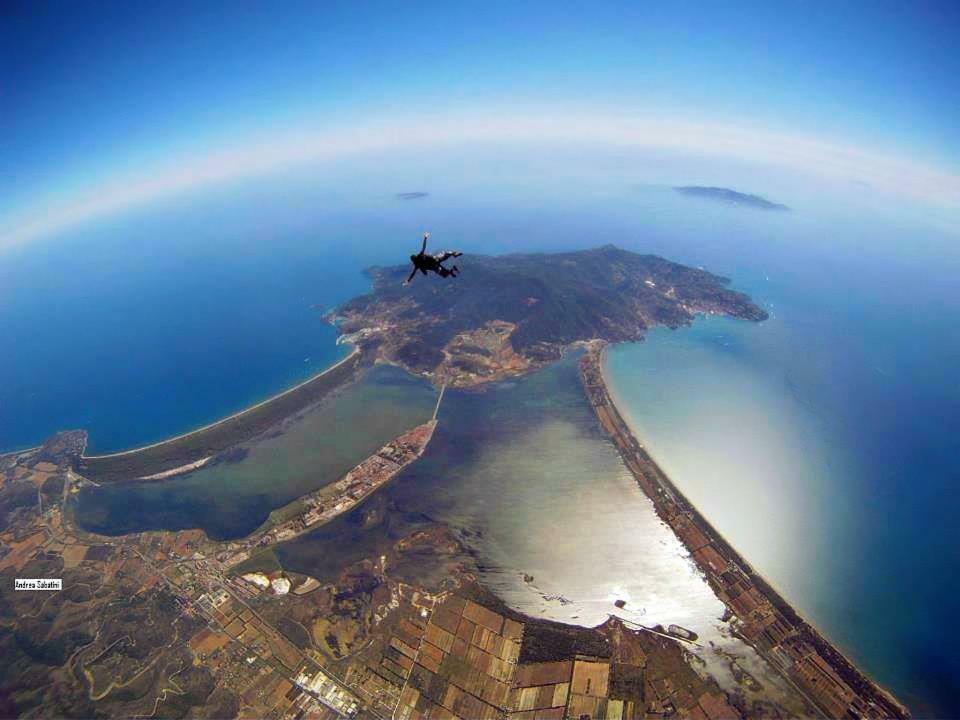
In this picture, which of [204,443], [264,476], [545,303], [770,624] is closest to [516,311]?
[545,303]

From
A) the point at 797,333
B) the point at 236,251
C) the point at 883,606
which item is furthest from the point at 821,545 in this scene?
the point at 236,251

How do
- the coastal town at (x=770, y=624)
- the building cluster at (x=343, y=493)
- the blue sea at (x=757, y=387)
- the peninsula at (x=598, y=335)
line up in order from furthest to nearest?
1. the building cluster at (x=343, y=493)
2. the blue sea at (x=757, y=387)
3. the peninsula at (x=598, y=335)
4. the coastal town at (x=770, y=624)

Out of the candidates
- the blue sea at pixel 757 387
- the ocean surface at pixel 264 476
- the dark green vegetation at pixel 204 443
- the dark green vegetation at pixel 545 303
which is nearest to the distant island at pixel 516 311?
the dark green vegetation at pixel 545 303

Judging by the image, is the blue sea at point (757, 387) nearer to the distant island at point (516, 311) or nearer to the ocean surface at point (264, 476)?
the distant island at point (516, 311)

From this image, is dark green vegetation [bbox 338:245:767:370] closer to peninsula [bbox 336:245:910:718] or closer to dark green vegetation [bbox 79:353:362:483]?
peninsula [bbox 336:245:910:718]

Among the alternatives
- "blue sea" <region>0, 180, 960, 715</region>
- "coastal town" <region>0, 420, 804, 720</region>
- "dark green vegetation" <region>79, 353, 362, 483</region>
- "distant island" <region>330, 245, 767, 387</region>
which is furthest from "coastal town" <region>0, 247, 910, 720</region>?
"distant island" <region>330, 245, 767, 387</region>
